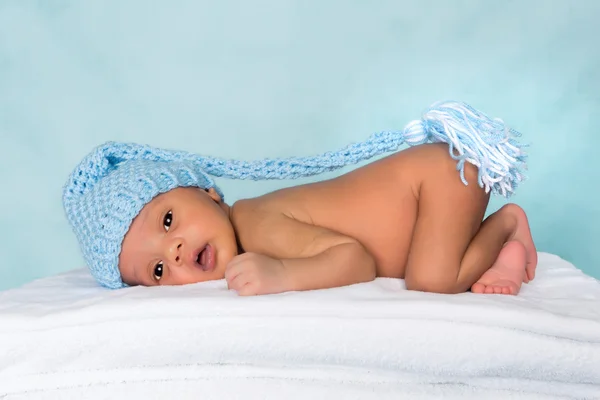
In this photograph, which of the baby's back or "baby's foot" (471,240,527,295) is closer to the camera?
"baby's foot" (471,240,527,295)

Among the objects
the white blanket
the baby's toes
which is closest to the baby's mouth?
the white blanket

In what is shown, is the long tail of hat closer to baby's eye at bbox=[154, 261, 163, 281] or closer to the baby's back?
the baby's back

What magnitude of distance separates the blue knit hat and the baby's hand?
1.19ft

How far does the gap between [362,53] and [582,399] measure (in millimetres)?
1952

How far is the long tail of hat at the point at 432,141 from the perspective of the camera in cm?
172

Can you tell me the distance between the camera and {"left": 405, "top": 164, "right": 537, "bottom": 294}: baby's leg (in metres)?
1.65

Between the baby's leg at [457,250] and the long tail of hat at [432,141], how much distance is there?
5 centimetres

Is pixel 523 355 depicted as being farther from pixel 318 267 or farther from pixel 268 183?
pixel 268 183

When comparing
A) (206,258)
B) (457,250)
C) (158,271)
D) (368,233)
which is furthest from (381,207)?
(158,271)

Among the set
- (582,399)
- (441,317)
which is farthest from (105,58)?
(582,399)

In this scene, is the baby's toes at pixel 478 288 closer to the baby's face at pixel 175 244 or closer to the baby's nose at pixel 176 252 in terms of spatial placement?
the baby's face at pixel 175 244

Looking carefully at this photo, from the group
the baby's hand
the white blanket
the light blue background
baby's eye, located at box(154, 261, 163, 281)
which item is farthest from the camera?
the light blue background

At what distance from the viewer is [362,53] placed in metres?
2.99

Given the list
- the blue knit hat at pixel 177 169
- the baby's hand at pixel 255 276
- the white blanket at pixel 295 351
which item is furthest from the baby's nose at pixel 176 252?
the white blanket at pixel 295 351
